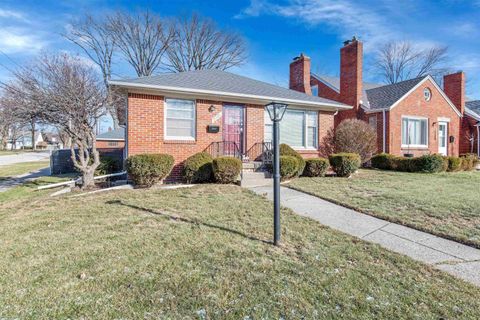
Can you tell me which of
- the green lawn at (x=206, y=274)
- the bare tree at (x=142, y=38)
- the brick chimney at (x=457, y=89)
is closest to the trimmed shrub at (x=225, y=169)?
the green lawn at (x=206, y=274)

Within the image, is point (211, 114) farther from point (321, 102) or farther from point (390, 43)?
point (390, 43)

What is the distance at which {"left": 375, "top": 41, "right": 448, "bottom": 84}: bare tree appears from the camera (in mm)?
33375

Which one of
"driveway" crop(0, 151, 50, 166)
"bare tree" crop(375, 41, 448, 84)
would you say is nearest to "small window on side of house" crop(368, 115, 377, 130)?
"bare tree" crop(375, 41, 448, 84)

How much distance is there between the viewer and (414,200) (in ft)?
21.6

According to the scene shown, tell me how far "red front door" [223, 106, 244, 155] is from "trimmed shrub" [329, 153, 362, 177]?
12.5 feet

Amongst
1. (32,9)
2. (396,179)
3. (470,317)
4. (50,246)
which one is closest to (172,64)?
(32,9)

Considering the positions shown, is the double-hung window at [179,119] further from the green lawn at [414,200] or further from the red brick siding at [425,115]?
the red brick siding at [425,115]

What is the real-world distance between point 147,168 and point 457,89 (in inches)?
822

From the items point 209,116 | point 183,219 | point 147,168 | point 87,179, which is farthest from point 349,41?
point 87,179

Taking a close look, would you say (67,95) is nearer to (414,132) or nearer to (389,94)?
(389,94)

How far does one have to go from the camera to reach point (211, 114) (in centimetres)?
1008

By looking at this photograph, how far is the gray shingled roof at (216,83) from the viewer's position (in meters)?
9.16

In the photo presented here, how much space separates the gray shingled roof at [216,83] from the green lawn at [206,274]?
5.51 m

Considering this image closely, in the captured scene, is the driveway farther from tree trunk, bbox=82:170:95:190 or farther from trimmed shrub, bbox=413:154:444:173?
trimmed shrub, bbox=413:154:444:173
